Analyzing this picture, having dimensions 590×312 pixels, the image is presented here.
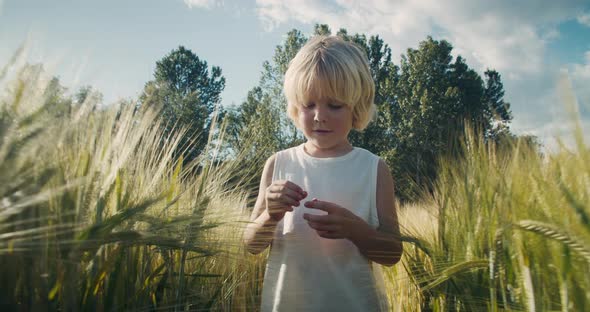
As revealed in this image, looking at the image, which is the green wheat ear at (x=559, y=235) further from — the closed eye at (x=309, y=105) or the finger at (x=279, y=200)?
the closed eye at (x=309, y=105)

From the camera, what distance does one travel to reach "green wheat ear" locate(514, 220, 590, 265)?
0.58 meters

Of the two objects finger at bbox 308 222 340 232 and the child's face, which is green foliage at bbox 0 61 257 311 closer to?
finger at bbox 308 222 340 232

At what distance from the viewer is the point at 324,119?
1524mm

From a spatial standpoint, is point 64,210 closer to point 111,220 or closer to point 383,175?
point 111,220

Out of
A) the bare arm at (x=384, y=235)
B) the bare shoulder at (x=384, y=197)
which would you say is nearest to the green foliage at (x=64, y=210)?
the bare arm at (x=384, y=235)

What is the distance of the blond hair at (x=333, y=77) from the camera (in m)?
1.54

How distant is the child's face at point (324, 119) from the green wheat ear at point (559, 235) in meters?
0.94

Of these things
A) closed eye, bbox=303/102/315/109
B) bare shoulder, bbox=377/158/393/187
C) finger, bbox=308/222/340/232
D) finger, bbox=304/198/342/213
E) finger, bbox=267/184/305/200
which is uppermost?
closed eye, bbox=303/102/315/109

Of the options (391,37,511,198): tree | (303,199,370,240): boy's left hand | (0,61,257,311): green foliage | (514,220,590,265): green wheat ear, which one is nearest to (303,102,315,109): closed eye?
(303,199,370,240): boy's left hand

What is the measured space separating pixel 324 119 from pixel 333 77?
0.16 metres

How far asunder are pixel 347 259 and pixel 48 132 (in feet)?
3.63

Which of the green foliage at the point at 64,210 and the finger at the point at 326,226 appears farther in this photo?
the finger at the point at 326,226

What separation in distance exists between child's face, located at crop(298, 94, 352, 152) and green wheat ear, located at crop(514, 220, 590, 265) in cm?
94

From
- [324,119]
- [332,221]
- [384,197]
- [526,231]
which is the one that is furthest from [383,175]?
[526,231]
